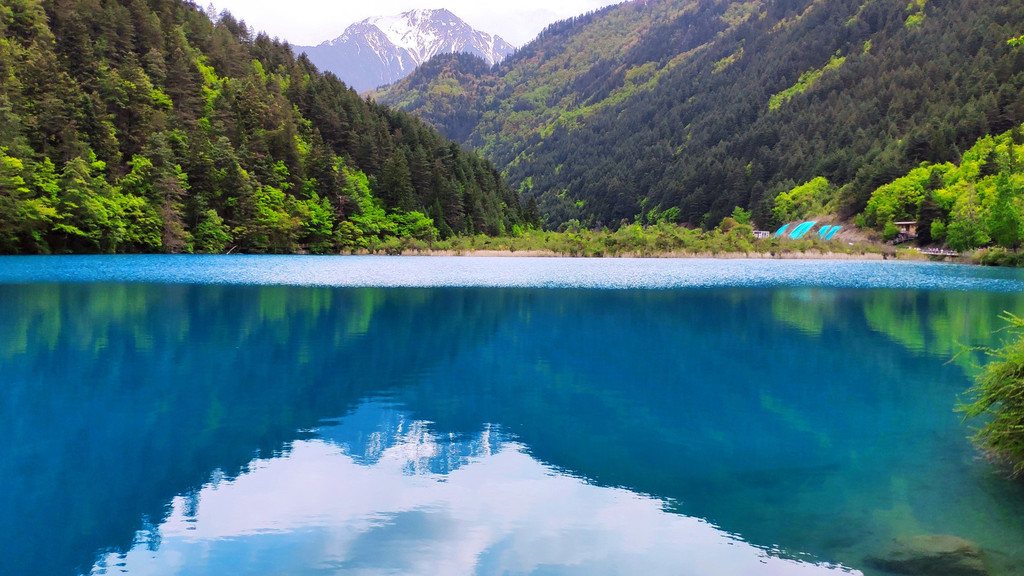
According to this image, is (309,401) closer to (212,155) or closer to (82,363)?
(82,363)

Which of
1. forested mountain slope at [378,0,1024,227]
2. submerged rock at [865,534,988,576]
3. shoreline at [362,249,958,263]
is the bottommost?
submerged rock at [865,534,988,576]

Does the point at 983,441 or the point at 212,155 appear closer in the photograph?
the point at 983,441

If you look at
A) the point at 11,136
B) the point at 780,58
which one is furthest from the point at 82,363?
the point at 780,58

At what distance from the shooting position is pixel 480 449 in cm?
952

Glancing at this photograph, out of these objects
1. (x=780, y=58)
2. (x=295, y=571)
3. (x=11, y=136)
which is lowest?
(x=295, y=571)

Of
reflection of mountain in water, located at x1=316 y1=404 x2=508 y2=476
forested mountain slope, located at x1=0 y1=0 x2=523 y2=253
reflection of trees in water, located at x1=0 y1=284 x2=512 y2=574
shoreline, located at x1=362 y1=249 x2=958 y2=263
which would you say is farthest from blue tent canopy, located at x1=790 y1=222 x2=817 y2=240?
reflection of mountain in water, located at x1=316 y1=404 x2=508 y2=476

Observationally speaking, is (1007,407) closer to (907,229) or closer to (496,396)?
(496,396)

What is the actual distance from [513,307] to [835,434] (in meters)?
17.5

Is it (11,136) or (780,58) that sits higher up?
(780,58)

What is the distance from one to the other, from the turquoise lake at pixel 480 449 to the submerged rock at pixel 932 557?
0.16 m

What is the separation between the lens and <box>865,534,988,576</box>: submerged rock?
19.7ft

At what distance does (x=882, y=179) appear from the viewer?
363ft

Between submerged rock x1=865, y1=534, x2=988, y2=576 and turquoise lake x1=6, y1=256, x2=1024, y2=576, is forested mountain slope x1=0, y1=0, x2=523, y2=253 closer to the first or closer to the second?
turquoise lake x1=6, y1=256, x2=1024, y2=576

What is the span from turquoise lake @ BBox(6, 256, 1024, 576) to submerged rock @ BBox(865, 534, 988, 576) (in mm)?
161
